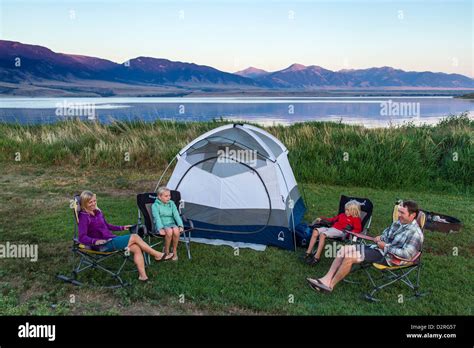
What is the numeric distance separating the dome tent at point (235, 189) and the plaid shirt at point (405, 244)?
1.87m

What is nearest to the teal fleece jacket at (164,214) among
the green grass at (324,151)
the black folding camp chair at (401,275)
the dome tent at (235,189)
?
the dome tent at (235,189)

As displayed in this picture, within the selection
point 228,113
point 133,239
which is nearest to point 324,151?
point 133,239

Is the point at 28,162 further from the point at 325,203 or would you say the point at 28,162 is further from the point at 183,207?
the point at 325,203

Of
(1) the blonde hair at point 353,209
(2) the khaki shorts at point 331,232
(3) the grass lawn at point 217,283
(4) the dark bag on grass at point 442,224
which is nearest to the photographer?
(3) the grass lawn at point 217,283

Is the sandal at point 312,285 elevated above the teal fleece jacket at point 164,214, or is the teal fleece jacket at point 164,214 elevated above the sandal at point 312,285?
the teal fleece jacket at point 164,214

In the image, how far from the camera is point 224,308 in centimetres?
476

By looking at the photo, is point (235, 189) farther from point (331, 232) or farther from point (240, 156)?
point (331, 232)

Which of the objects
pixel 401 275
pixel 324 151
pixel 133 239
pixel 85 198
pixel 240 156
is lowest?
pixel 401 275

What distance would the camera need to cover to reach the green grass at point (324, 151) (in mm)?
11195

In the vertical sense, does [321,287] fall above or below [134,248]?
below

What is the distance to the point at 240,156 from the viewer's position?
716cm

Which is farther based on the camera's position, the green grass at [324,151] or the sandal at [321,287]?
the green grass at [324,151]

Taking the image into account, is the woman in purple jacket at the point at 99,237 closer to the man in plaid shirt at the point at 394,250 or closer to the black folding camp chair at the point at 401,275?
the man in plaid shirt at the point at 394,250

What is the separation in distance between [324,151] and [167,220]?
700 centimetres
